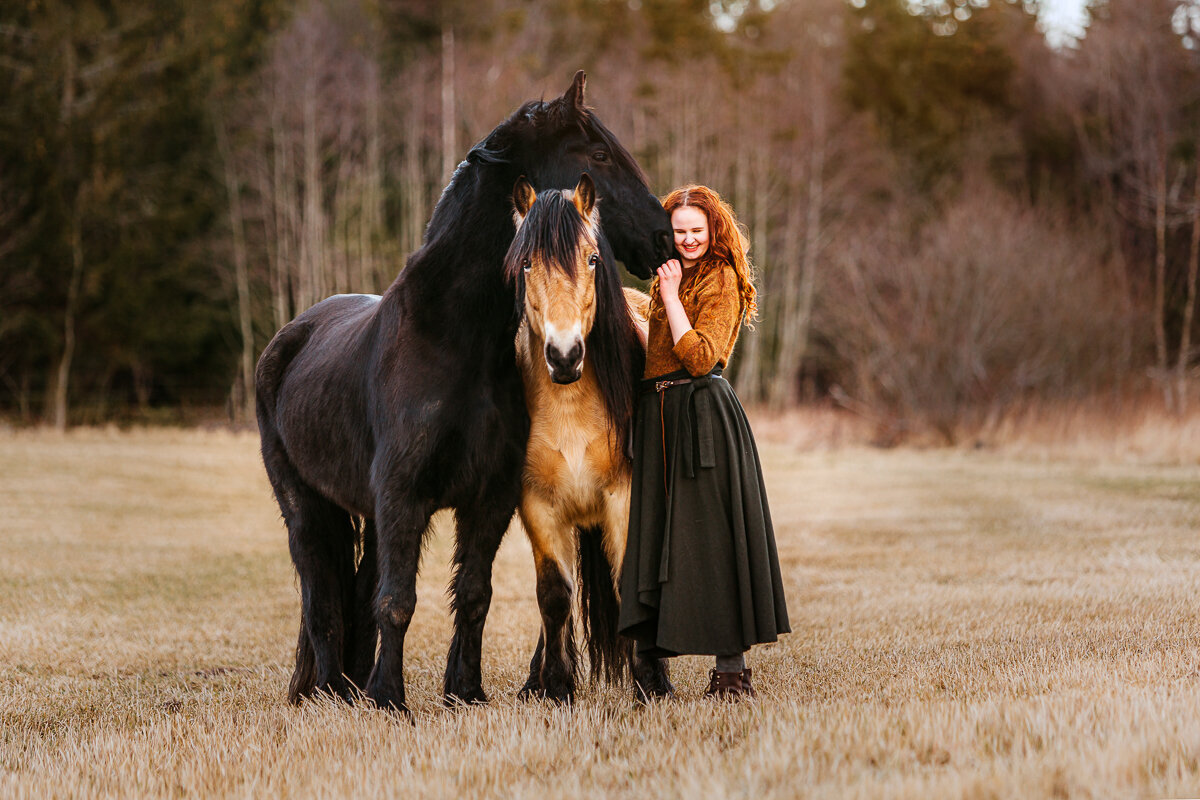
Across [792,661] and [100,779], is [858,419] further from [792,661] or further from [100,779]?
[100,779]

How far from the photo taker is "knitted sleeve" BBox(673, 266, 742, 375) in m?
4.14

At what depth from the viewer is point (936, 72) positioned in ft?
101

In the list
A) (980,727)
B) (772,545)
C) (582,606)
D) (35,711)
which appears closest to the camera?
(980,727)

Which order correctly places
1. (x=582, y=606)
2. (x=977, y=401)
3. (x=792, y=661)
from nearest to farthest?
1. (x=582, y=606)
2. (x=792, y=661)
3. (x=977, y=401)

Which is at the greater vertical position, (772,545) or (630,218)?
(630,218)

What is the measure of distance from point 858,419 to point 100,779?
1996 centimetres

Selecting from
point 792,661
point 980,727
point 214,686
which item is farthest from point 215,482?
point 980,727

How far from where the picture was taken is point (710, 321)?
4.24 meters

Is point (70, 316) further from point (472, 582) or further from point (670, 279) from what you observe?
point (670, 279)

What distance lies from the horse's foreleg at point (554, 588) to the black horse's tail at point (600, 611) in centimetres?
14

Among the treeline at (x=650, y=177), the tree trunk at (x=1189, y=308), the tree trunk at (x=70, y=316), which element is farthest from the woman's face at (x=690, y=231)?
the tree trunk at (x=70, y=316)

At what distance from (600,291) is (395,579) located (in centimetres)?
140

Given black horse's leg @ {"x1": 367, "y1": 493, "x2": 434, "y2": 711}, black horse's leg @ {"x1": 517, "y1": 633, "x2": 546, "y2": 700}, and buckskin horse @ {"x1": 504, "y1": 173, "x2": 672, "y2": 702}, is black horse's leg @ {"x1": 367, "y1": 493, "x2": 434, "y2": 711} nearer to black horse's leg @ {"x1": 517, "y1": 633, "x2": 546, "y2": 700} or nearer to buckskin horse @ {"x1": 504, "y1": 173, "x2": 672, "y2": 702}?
buckskin horse @ {"x1": 504, "y1": 173, "x2": 672, "y2": 702}

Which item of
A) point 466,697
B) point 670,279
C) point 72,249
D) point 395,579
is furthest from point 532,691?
point 72,249
